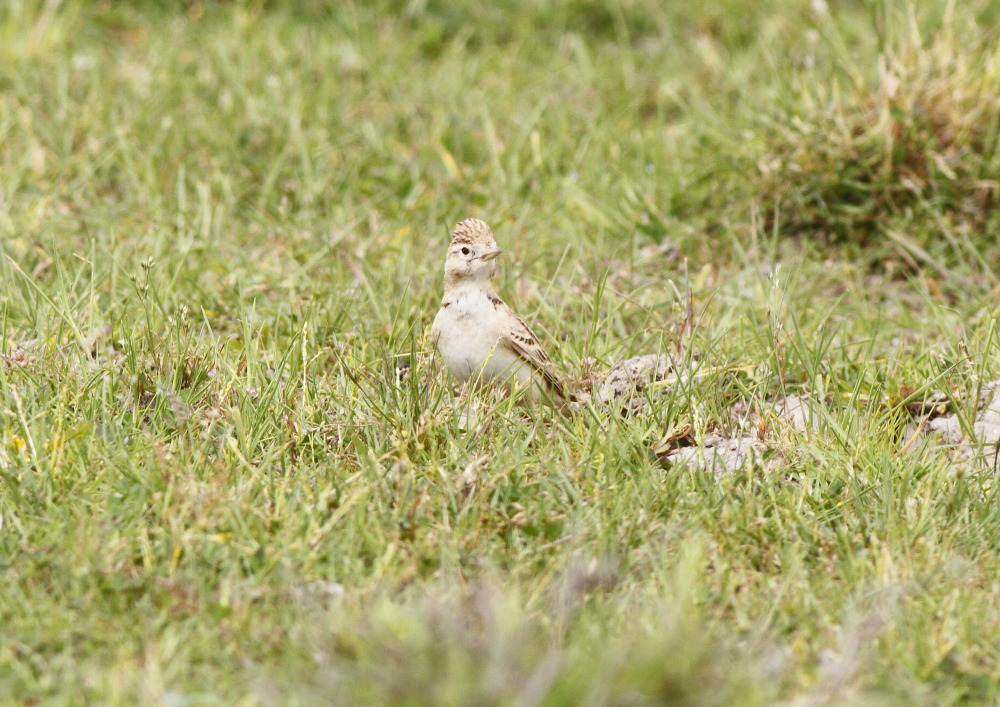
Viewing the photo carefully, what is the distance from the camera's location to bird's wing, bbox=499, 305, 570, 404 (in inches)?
217

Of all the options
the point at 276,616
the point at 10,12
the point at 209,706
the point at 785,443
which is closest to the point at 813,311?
the point at 785,443

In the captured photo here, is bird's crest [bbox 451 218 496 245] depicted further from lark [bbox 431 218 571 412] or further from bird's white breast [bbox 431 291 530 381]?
bird's white breast [bbox 431 291 530 381]

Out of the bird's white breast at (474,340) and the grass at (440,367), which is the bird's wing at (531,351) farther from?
the grass at (440,367)

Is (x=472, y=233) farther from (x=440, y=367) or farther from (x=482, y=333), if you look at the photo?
(x=440, y=367)

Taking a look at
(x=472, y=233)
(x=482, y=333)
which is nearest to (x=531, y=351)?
(x=482, y=333)

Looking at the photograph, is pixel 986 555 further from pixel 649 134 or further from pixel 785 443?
pixel 649 134

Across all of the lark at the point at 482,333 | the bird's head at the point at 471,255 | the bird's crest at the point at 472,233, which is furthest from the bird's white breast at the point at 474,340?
the bird's crest at the point at 472,233

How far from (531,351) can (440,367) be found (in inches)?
17.1

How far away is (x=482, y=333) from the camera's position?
5488 mm

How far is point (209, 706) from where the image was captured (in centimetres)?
344

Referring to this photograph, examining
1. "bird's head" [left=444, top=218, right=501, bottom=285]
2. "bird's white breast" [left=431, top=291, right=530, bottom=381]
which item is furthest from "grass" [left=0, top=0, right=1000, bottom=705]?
"bird's head" [left=444, top=218, right=501, bottom=285]

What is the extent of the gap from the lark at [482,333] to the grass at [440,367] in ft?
0.55

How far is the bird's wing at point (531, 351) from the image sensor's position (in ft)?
18.1

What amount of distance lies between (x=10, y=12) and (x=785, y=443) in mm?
6786
